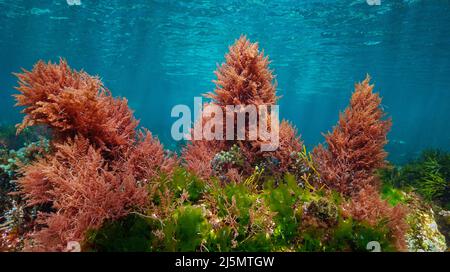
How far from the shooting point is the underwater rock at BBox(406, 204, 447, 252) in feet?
15.4

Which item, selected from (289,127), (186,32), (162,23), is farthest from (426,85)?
(289,127)

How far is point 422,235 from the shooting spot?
486cm

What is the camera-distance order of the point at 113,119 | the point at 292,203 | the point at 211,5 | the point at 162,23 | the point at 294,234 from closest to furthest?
1. the point at 294,234
2. the point at 292,203
3. the point at 113,119
4. the point at 211,5
5. the point at 162,23

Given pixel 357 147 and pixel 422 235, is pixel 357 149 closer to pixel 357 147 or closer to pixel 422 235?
pixel 357 147

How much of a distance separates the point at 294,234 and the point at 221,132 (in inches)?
113

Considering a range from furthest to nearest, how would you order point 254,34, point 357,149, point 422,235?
point 254,34 → point 357,149 → point 422,235

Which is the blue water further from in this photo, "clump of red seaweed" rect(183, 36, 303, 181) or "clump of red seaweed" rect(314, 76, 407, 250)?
"clump of red seaweed" rect(183, 36, 303, 181)

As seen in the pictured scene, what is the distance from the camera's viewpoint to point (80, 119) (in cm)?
441

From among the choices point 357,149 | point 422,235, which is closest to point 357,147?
point 357,149

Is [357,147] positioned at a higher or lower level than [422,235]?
higher

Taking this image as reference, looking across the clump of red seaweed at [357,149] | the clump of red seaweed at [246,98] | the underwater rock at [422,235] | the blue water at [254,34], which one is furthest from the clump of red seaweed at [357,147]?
the blue water at [254,34]

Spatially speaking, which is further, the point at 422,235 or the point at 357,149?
the point at 357,149

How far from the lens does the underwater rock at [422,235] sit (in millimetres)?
4699
